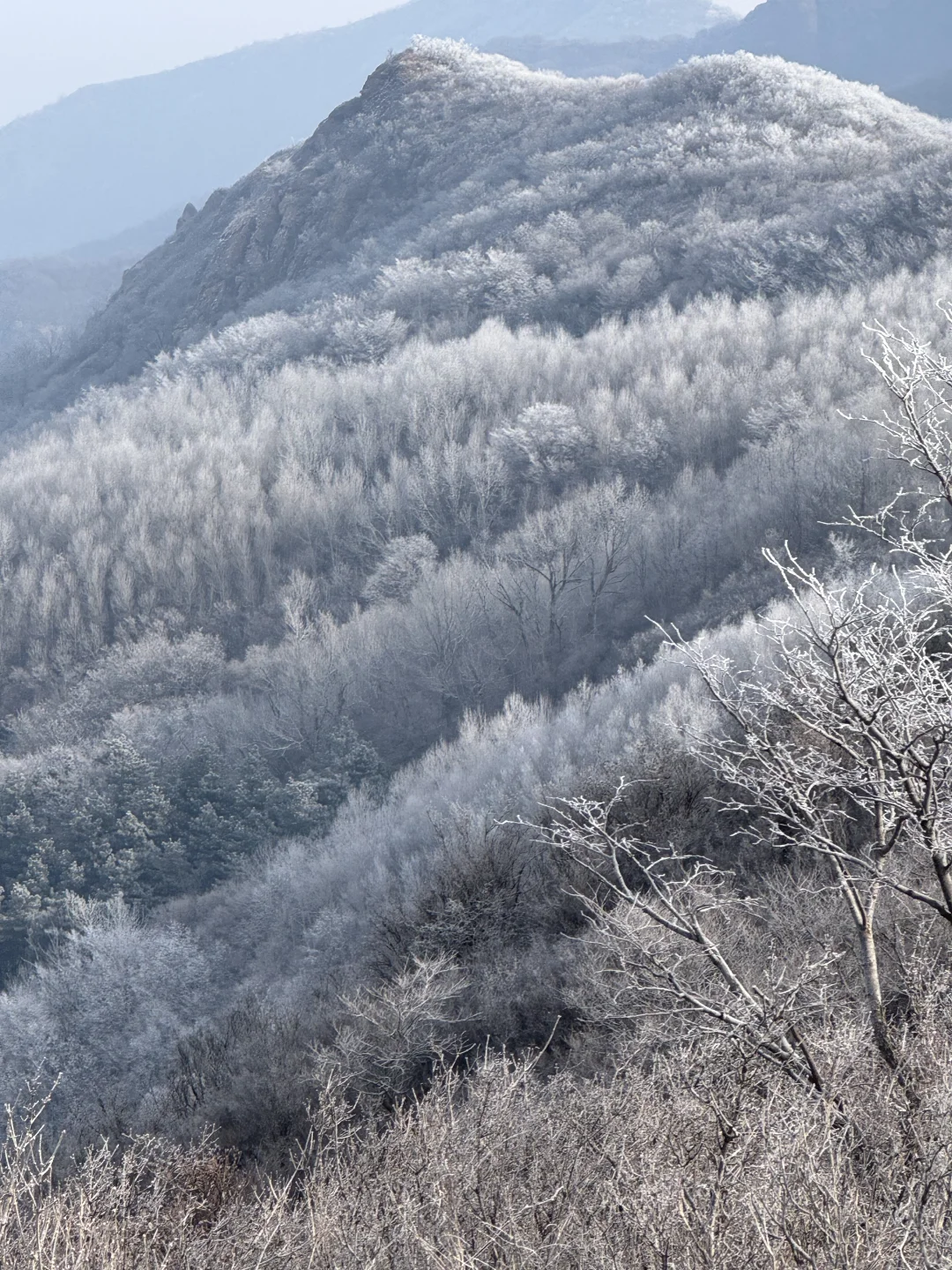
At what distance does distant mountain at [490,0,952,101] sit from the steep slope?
163 feet

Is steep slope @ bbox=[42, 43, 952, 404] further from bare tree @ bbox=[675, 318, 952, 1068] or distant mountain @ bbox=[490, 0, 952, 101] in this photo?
distant mountain @ bbox=[490, 0, 952, 101]

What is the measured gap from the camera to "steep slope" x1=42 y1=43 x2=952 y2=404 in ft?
163

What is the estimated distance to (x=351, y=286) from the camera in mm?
61281

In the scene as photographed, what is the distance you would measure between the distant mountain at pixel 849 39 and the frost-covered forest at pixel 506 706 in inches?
2382

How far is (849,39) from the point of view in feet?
392

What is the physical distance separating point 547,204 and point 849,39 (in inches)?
3217

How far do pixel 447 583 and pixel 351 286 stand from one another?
1247 inches

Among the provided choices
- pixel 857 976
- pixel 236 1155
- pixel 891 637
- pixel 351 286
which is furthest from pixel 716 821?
pixel 351 286

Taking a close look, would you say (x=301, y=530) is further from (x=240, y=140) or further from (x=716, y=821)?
(x=240, y=140)

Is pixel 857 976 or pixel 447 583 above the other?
pixel 857 976

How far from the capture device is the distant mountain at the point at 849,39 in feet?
373

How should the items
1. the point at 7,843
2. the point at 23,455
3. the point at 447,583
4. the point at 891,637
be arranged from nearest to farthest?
1. the point at 891,637
2. the point at 7,843
3. the point at 447,583
4. the point at 23,455

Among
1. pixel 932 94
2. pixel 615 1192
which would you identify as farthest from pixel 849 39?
pixel 615 1192

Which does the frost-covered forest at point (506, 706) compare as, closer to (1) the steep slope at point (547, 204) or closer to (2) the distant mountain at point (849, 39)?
(1) the steep slope at point (547, 204)
